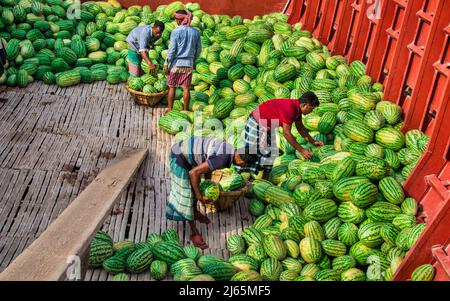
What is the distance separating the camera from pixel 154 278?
18.3 feet

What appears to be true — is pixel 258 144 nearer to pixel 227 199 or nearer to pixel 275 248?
pixel 227 199

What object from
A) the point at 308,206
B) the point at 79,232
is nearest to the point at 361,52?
the point at 308,206

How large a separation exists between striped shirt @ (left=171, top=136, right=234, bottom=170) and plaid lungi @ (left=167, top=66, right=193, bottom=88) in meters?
3.18

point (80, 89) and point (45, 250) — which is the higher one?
point (45, 250)

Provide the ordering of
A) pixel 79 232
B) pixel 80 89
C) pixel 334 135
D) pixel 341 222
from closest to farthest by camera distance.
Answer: pixel 79 232, pixel 341 222, pixel 334 135, pixel 80 89

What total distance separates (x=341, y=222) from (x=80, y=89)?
5.87m

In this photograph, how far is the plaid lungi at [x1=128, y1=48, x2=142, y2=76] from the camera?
980 centimetres

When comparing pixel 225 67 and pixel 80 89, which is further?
pixel 80 89

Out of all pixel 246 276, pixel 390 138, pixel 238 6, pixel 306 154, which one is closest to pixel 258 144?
pixel 306 154

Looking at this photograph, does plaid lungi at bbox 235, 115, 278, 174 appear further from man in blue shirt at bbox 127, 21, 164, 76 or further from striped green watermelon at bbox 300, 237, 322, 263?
man in blue shirt at bbox 127, 21, 164, 76

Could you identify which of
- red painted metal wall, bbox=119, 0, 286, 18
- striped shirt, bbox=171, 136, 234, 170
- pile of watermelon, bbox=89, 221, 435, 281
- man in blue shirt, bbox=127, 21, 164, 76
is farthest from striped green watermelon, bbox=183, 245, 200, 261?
red painted metal wall, bbox=119, 0, 286, 18

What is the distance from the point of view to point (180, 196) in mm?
6230

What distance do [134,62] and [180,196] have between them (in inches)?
168

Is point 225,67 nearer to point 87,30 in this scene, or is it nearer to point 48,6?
point 87,30
